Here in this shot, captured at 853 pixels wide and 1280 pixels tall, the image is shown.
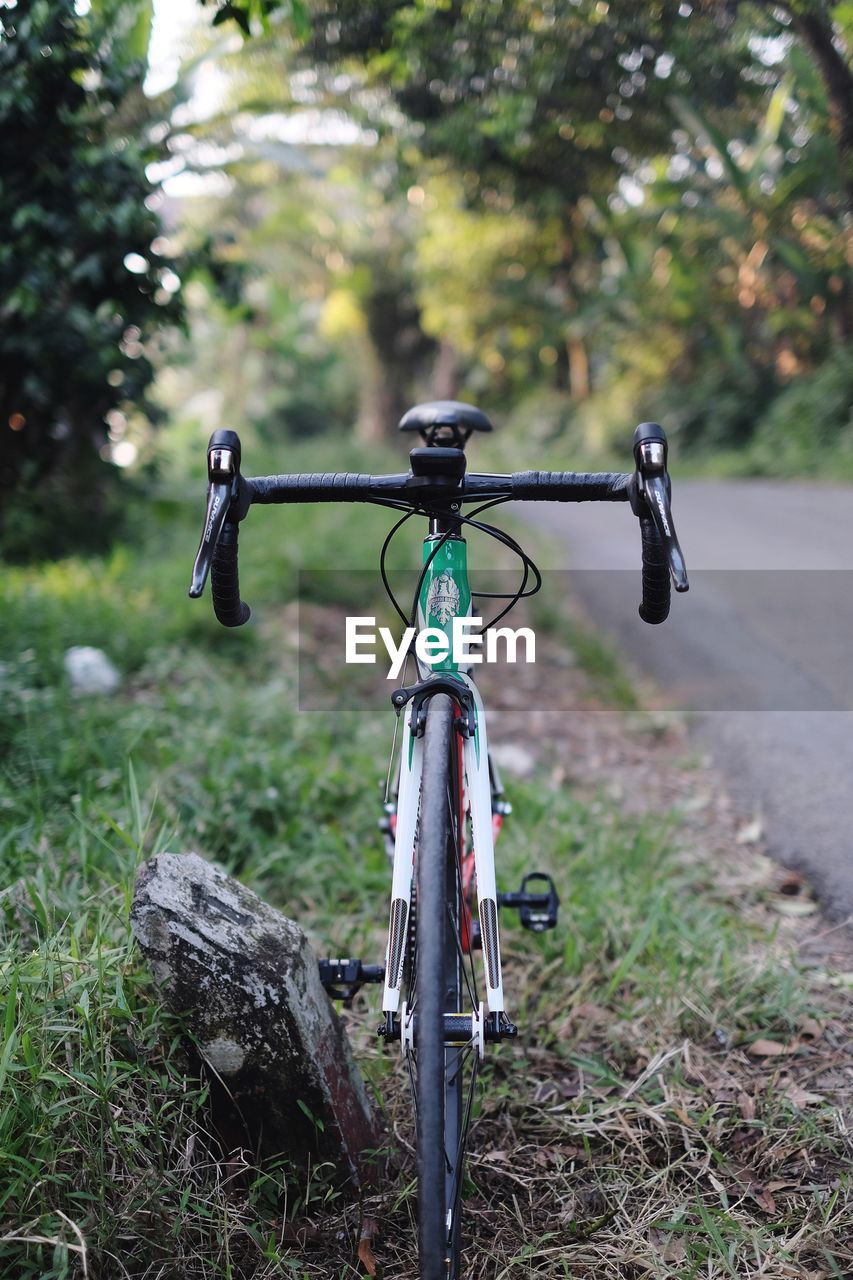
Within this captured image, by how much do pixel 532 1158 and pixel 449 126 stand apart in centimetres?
1051

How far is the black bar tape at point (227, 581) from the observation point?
5.91 feet

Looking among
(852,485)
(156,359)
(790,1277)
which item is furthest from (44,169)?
(852,485)

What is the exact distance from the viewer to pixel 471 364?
23.8 metres

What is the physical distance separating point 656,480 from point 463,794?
0.79 metres

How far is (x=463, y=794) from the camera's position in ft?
6.61

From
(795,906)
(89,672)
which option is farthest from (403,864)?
(89,672)

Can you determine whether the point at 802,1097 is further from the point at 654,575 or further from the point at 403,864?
the point at 654,575

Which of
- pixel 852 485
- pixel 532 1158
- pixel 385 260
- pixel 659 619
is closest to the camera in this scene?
pixel 659 619

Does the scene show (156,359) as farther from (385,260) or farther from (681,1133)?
(385,260)

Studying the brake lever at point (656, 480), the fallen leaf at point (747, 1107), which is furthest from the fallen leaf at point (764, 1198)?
the brake lever at point (656, 480)

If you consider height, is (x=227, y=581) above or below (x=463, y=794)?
above

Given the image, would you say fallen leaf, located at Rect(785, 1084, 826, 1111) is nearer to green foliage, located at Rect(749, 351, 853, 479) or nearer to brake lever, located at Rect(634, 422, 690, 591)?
brake lever, located at Rect(634, 422, 690, 591)

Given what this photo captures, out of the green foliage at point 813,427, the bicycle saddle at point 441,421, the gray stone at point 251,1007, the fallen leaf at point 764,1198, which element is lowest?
the fallen leaf at point 764,1198

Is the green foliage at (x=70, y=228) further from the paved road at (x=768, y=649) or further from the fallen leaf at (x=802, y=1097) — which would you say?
the fallen leaf at (x=802, y=1097)
